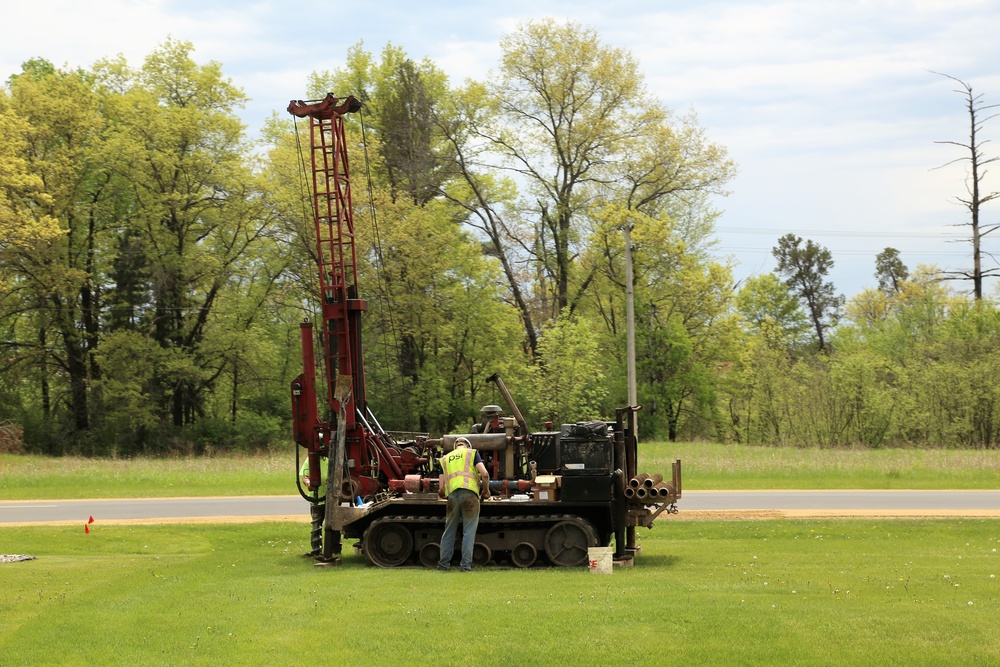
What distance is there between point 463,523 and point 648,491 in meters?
2.82

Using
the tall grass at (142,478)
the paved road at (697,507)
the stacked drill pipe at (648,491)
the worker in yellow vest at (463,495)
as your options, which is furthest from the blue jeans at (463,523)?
the tall grass at (142,478)

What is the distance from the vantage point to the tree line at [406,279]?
49000 millimetres

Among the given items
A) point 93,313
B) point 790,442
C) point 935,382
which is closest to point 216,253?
point 93,313

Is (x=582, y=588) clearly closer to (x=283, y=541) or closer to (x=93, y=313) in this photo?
(x=283, y=541)

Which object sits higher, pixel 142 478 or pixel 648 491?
pixel 648 491

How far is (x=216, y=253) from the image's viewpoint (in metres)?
53.1

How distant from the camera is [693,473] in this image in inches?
1359

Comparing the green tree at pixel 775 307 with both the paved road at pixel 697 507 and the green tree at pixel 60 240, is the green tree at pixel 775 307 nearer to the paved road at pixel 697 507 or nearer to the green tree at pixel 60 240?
the green tree at pixel 60 240

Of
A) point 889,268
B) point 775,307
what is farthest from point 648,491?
point 889,268

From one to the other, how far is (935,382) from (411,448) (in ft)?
115

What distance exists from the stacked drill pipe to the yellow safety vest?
2.32 metres

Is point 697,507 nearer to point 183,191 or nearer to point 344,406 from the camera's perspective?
point 344,406

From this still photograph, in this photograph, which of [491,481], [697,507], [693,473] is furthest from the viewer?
[693,473]

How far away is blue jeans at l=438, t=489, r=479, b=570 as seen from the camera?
1628 centimetres
